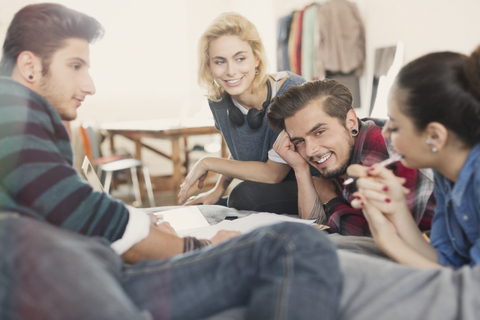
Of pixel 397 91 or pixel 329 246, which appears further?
pixel 397 91

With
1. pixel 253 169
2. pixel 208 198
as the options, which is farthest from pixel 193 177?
pixel 253 169

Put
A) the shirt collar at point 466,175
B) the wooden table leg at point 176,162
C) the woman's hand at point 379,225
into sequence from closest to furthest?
the shirt collar at point 466,175 < the woman's hand at point 379,225 < the wooden table leg at point 176,162

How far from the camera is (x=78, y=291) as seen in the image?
0.52 metres

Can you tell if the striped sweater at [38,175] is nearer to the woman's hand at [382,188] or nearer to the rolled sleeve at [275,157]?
the woman's hand at [382,188]

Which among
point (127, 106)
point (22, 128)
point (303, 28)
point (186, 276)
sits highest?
point (303, 28)

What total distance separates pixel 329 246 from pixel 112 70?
14.7 ft

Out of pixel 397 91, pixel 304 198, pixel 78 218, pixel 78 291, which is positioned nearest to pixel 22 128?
pixel 78 218

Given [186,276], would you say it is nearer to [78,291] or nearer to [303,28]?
[78,291]

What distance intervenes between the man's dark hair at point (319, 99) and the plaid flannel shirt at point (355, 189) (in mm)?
100

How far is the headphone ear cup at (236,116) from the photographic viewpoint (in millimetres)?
1835

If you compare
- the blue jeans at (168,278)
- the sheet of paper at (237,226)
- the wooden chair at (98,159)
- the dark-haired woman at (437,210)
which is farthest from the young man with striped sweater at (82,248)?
the wooden chair at (98,159)

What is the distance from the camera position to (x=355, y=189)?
1303 millimetres

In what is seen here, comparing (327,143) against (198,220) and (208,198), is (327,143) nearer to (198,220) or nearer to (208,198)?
(198,220)

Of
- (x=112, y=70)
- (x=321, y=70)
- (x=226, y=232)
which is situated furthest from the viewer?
(x=112, y=70)
